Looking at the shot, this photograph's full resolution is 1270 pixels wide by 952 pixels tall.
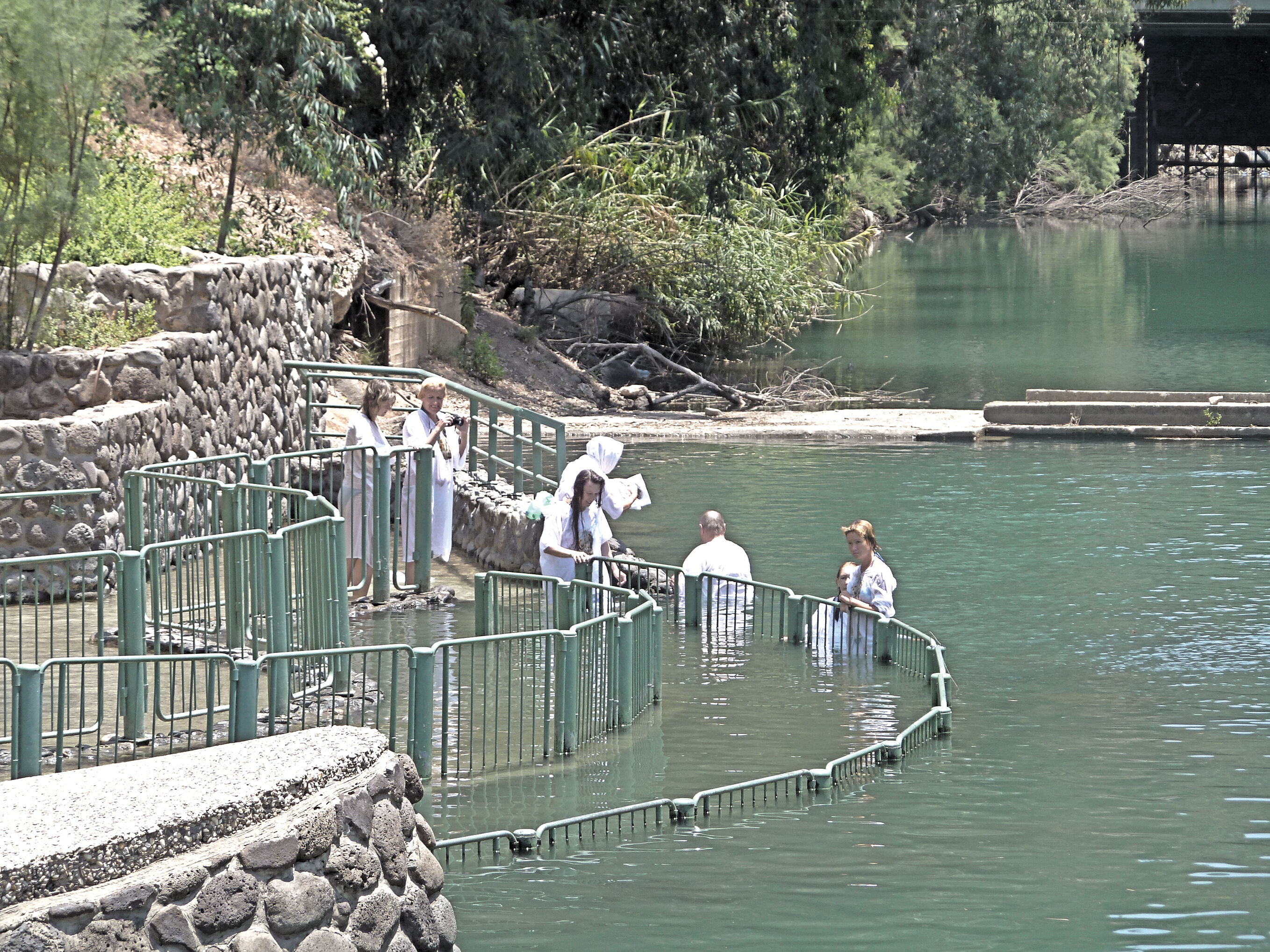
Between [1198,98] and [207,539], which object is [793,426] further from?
[1198,98]

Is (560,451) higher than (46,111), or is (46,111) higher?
(46,111)

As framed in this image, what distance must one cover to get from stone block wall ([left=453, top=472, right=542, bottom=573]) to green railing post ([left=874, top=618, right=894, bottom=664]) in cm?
296

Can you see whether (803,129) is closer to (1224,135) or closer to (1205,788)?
(1205,788)

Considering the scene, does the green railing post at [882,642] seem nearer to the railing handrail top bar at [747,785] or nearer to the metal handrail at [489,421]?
the railing handrail top bar at [747,785]

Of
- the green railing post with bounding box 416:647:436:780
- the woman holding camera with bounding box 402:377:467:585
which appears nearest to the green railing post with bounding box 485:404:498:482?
the woman holding camera with bounding box 402:377:467:585

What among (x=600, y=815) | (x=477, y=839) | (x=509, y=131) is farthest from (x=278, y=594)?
(x=509, y=131)

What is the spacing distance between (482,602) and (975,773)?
318 centimetres

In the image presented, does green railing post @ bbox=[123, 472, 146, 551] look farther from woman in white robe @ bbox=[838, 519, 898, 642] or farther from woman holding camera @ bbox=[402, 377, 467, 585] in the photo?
woman in white robe @ bbox=[838, 519, 898, 642]

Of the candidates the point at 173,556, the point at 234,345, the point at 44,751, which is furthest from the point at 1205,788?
the point at 234,345

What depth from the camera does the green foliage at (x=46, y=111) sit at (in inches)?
490

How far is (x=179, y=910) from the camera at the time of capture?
5219mm

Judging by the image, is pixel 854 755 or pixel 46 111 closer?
pixel 854 755

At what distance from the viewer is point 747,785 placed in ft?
28.9

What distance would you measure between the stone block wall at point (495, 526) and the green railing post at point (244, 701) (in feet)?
19.9
